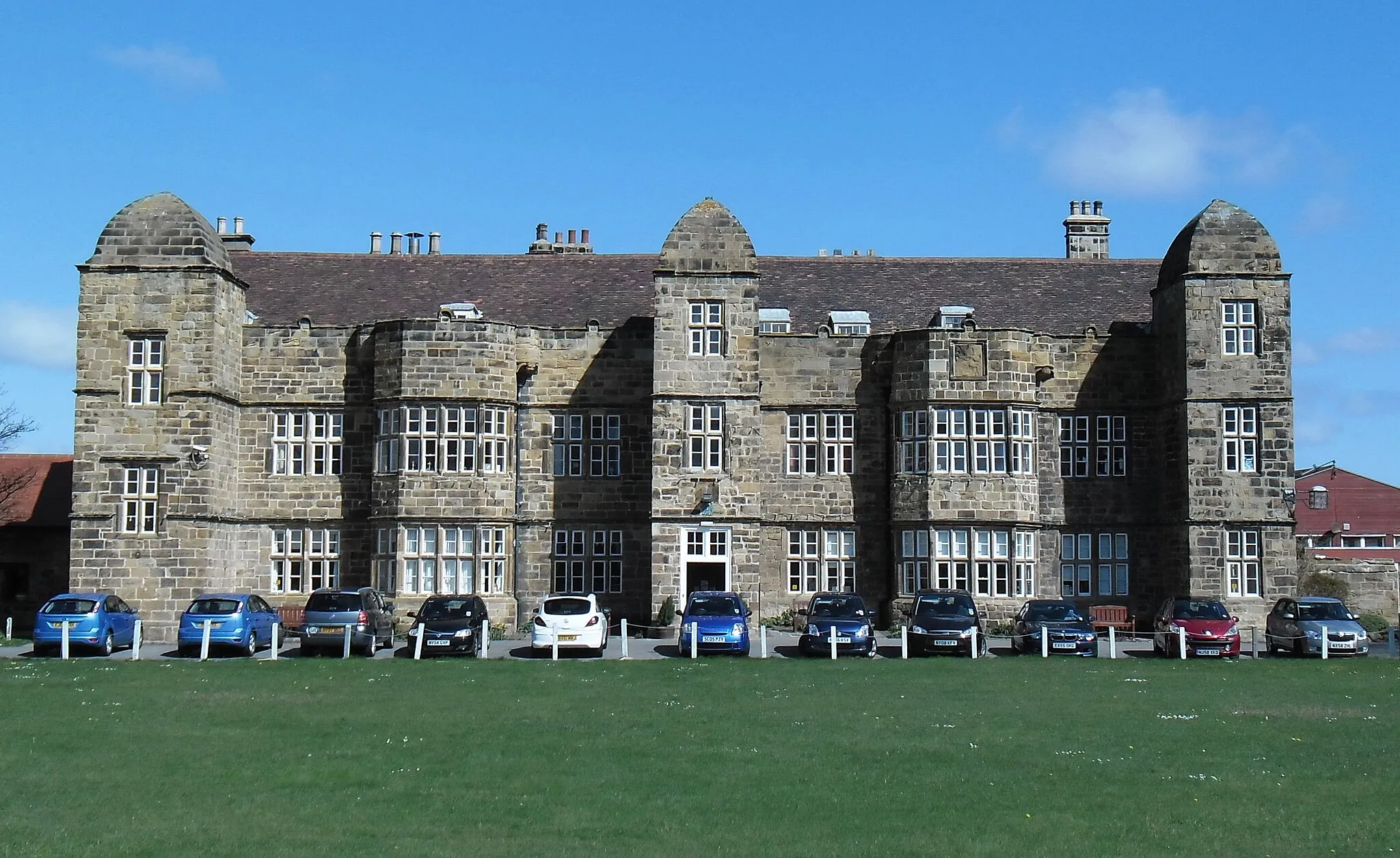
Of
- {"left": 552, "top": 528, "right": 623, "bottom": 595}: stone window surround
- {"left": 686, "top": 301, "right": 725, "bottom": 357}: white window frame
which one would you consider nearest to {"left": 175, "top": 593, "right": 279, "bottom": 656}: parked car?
{"left": 552, "top": 528, "right": 623, "bottom": 595}: stone window surround

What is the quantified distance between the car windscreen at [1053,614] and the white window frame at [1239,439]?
8191 millimetres

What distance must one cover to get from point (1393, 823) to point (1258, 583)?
26637mm

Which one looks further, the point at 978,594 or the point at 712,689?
the point at 978,594

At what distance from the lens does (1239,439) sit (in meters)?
39.8

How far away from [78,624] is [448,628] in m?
7.88

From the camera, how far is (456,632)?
107 feet

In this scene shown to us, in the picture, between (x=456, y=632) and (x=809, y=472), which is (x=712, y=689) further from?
(x=809, y=472)

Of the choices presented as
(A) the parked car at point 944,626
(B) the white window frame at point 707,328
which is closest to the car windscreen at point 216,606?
(B) the white window frame at point 707,328

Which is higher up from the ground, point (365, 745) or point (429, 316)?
point (429, 316)

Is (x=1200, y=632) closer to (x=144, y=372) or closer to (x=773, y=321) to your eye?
(x=773, y=321)

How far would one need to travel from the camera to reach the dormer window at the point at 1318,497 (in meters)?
63.1

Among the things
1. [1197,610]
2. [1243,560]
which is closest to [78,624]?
[1197,610]

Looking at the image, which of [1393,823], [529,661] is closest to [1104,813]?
[1393,823]

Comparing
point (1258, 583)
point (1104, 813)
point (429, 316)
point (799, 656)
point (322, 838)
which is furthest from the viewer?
point (429, 316)
